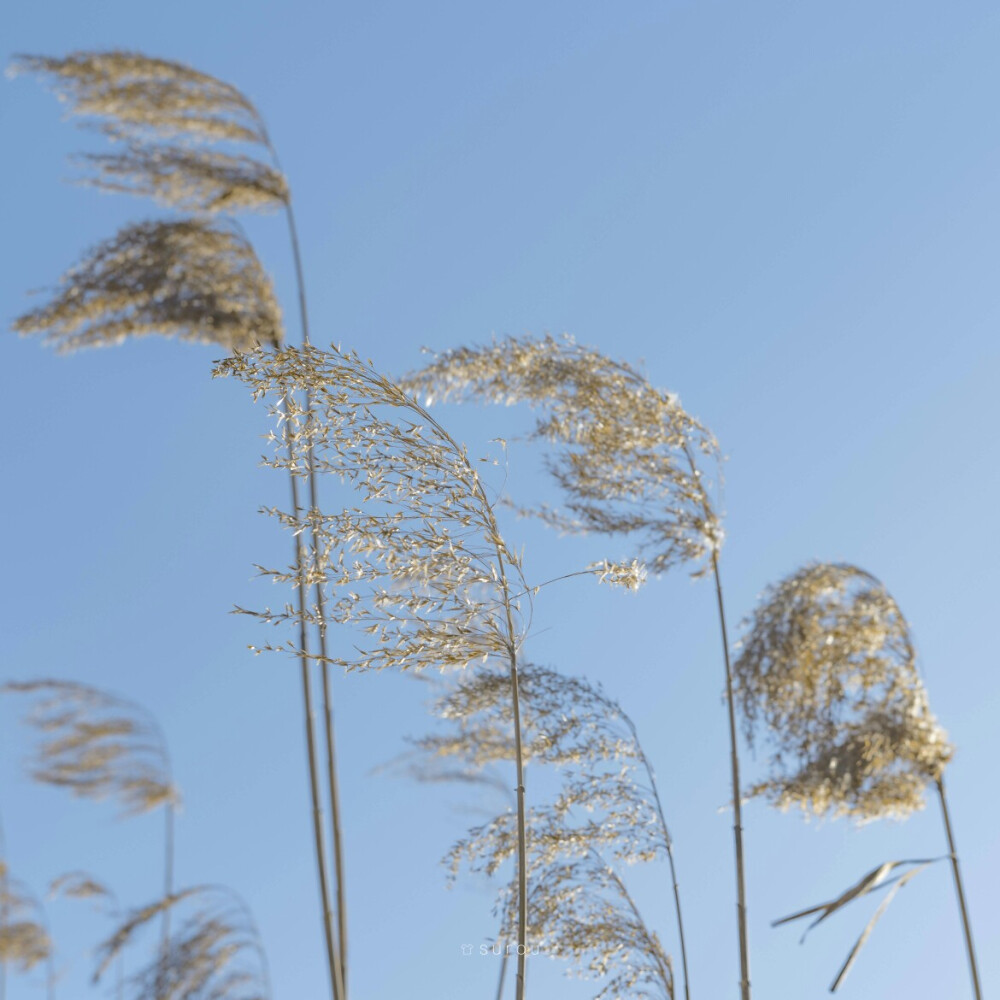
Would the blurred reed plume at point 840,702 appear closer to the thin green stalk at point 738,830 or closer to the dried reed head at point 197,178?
the thin green stalk at point 738,830

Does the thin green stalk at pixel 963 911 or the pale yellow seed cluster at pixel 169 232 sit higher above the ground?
the pale yellow seed cluster at pixel 169 232

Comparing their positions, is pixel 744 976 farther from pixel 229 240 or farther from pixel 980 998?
pixel 229 240

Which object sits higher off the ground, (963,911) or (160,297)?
(160,297)

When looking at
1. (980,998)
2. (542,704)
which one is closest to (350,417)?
(542,704)

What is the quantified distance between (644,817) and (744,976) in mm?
426

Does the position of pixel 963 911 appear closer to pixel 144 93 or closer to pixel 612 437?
pixel 612 437

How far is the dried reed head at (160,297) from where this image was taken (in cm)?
401

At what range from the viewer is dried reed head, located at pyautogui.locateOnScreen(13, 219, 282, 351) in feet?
13.2

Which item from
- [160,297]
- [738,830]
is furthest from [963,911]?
[160,297]

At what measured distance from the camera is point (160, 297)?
4039 millimetres

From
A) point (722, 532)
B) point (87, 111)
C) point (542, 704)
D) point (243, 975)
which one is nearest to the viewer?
point (542, 704)

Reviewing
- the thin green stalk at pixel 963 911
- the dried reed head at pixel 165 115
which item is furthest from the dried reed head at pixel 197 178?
the thin green stalk at pixel 963 911

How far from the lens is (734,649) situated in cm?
300

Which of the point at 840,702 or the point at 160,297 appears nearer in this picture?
the point at 840,702
